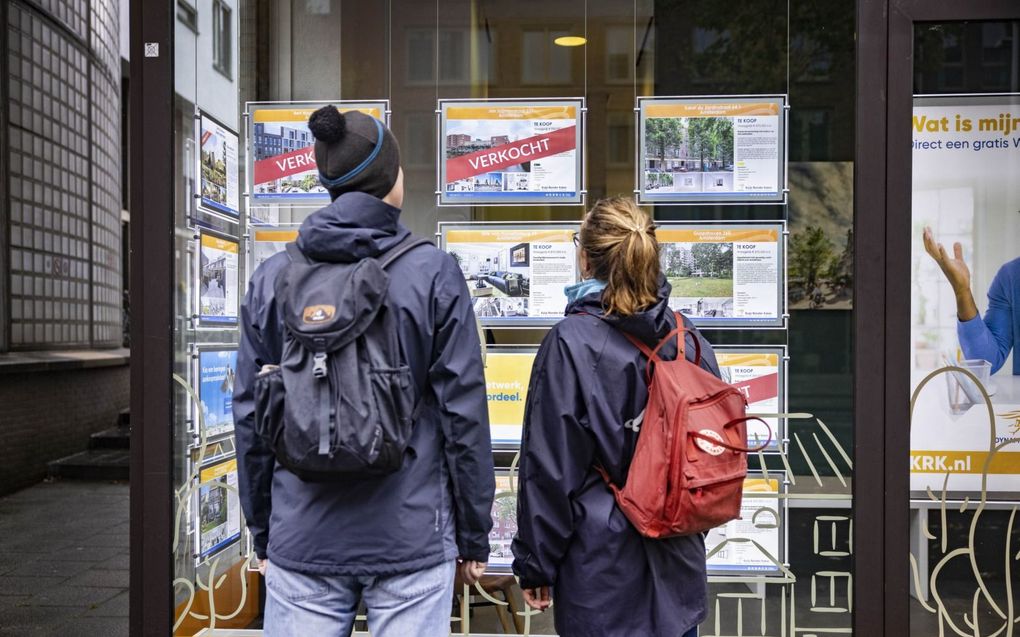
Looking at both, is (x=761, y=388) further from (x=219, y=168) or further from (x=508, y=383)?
(x=219, y=168)

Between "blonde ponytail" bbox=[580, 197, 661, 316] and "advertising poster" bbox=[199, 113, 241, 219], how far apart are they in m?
2.17

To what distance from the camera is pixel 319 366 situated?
213cm

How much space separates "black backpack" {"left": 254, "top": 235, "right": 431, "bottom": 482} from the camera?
2.12 metres

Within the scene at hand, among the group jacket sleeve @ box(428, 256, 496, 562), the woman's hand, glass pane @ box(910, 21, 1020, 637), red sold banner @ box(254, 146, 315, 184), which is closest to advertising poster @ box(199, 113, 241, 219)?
red sold banner @ box(254, 146, 315, 184)

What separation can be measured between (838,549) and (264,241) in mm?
2865

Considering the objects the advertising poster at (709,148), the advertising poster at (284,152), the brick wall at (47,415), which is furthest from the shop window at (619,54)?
the brick wall at (47,415)

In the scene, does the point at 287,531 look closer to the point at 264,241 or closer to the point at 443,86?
the point at 264,241

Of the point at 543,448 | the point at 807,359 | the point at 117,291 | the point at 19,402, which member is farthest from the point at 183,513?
the point at 117,291

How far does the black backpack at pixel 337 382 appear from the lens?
2123 mm

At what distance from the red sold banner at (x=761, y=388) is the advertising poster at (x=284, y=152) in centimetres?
206

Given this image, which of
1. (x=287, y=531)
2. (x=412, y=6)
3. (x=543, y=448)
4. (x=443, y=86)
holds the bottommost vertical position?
(x=287, y=531)

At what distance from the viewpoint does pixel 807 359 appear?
394cm

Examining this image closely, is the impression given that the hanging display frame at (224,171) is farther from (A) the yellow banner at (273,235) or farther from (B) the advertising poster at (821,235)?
(B) the advertising poster at (821,235)

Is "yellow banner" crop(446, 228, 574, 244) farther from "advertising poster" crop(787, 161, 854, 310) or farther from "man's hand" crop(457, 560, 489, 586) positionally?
"man's hand" crop(457, 560, 489, 586)
